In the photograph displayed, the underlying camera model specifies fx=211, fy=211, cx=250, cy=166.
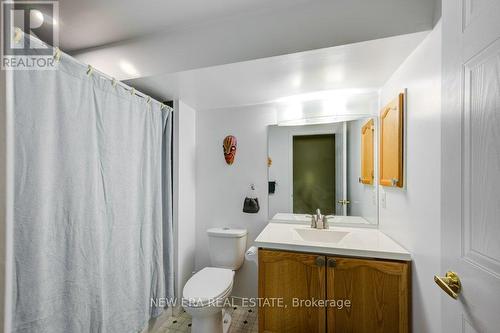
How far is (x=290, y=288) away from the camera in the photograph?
1466 millimetres

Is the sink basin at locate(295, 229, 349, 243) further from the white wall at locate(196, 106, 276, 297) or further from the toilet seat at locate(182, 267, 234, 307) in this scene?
the toilet seat at locate(182, 267, 234, 307)

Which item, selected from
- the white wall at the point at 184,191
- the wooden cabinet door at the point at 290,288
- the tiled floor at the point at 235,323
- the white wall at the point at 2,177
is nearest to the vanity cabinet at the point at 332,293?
the wooden cabinet door at the point at 290,288

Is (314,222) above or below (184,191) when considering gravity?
below

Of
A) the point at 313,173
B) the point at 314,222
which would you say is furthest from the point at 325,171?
the point at 314,222

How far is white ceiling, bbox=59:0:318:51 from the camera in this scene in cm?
118

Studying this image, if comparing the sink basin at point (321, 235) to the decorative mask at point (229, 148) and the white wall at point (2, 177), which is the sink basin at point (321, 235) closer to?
the decorative mask at point (229, 148)

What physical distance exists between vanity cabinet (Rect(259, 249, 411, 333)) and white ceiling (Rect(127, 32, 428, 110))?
1.26 metres

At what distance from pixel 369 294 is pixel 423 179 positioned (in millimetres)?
782

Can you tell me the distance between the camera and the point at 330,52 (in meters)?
1.23

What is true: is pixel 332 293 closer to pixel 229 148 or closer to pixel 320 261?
pixel 320 261

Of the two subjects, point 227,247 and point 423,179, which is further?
point 227,247

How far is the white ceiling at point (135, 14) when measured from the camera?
118cm

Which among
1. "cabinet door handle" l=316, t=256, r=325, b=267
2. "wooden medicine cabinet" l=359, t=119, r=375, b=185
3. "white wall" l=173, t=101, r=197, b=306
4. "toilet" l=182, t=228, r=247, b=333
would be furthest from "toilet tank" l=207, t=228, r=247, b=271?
"wooden medicine cabinet" l=359, t=119, r=375, b=185

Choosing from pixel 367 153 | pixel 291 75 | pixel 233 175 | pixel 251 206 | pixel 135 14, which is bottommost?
pixel 251 206
